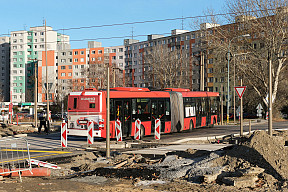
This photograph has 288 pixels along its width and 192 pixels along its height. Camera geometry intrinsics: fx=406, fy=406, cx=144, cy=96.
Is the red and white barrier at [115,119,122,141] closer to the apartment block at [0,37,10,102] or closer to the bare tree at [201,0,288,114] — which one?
the bare tree at [201,0,288,114]

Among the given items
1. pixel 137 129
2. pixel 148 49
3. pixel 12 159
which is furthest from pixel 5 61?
pixel 12 159

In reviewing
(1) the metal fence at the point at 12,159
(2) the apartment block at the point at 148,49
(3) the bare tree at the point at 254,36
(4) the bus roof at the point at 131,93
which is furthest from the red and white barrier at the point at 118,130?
(2) the apartment block at the point at 148,49

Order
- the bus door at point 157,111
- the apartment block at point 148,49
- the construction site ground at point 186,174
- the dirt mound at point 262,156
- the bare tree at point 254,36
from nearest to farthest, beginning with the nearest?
the construction site ground at point 186,174, the dirt mound at point 262,156, the bus door at point 157,111, the bare tree at point 254,36, the apartment block at point 148,49

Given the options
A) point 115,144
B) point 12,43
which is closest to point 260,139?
point 115,144

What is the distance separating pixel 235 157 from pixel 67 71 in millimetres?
125782

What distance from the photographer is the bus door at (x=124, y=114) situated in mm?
23172

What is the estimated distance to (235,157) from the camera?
1161 cm

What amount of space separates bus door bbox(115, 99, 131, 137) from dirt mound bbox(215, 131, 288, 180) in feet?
37.5

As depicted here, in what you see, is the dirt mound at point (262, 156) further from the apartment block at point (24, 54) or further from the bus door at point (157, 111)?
the apartment block at point (24, 54)

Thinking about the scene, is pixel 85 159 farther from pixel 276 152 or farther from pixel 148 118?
pixel 148 118

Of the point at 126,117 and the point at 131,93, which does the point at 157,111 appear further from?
the point at 126,117

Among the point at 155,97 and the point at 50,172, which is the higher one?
the point at 155,97

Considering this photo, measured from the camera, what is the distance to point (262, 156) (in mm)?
11531

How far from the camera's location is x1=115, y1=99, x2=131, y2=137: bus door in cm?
2317
